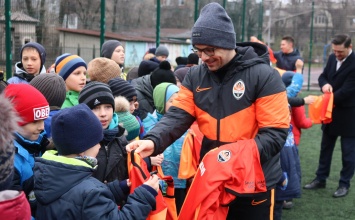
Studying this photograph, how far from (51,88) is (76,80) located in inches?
26.5

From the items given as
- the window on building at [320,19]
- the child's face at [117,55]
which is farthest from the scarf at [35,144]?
the window on building at [320,19]

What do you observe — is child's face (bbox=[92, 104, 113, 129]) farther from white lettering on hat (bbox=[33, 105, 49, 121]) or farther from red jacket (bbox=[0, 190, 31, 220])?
red jacket (bbox=[0, 190, 31, 220])

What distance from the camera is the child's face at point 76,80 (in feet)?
14.3

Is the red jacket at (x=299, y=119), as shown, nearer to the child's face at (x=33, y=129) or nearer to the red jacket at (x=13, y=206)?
the child's face at (x=33, y=129)

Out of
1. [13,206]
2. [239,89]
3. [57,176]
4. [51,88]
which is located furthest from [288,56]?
[13,206]

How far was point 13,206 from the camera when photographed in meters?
1.71

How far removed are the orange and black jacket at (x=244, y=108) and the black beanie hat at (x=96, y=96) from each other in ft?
1.44

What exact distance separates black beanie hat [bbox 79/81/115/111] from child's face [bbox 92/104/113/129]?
0.09 ft

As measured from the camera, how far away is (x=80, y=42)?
25.2ft

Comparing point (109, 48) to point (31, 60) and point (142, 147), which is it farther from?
point (142, 147)

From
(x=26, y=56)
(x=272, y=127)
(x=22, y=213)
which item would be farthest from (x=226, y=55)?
(x=26, y=56)

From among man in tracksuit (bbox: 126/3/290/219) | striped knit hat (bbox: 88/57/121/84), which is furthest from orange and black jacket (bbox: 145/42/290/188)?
striped knit hat (bbox: 88/57/121/84)

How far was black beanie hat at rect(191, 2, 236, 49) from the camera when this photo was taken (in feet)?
9.82

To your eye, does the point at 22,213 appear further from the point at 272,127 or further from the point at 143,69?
the point at 143,69
